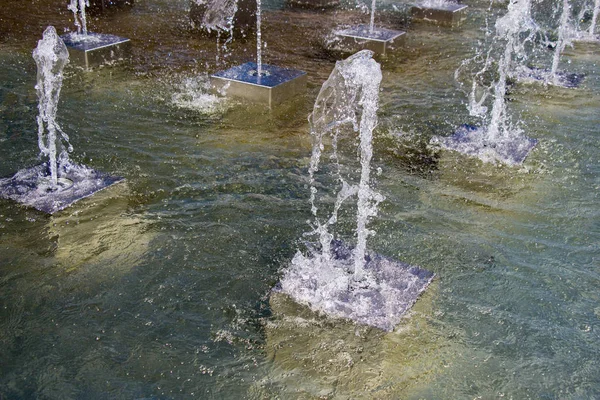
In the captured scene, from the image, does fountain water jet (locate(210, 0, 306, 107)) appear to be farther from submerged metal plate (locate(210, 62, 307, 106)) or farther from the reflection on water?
the reflection on water

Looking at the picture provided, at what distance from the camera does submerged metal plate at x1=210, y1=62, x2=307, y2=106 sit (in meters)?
7.60

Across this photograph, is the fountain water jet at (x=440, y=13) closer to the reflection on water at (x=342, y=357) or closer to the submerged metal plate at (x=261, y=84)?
the submerged metal plate at (x=261, y=84)

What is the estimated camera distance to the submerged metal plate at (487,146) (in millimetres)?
6324

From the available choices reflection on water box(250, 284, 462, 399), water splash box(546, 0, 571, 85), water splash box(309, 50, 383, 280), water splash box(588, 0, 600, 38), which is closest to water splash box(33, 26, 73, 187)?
water splash box(309, 50, 383, 280)

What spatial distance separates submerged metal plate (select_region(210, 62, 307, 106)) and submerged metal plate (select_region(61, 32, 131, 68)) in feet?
6.39

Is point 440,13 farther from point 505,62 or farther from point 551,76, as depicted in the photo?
point 505,62

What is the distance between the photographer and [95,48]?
343 inches

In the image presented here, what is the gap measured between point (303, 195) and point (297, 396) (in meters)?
2.41

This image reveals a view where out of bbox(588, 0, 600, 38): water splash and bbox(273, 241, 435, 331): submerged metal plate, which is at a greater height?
bbox(588, 0, 600, 38): water splash

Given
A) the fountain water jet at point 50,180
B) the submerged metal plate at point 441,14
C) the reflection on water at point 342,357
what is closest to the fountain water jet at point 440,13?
the submerged metal plate at point 441,14

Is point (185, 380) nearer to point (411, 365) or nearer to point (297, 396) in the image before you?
point (297, 396)

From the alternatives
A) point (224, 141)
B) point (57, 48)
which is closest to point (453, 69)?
point (224, 141)

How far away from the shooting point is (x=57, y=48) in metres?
6.56

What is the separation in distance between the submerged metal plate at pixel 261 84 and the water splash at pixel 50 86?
76.9 inches
